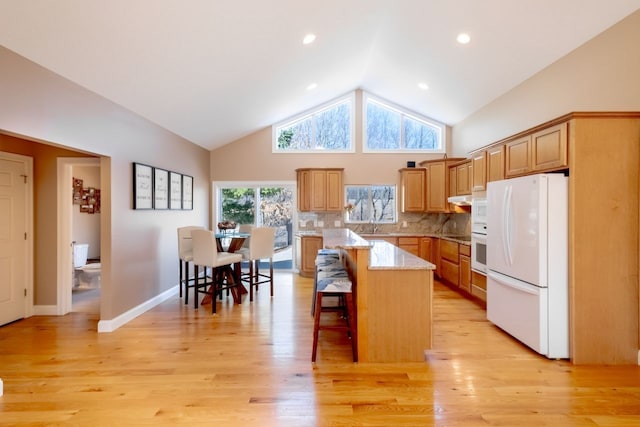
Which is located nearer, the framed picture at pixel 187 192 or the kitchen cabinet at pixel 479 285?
the kitchen cabinet at pixel 479 285

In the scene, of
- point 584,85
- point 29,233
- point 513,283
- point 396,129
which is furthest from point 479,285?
point 29,233

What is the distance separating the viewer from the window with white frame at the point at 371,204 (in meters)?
6.71

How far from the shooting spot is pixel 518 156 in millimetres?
3307

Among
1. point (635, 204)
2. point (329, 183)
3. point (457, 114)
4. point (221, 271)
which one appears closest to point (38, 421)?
point (221, 271)

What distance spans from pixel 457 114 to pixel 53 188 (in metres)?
6.37

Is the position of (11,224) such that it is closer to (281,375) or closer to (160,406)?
(160,406)

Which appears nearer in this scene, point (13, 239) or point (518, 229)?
point (518, 229)

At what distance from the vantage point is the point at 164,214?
465cm

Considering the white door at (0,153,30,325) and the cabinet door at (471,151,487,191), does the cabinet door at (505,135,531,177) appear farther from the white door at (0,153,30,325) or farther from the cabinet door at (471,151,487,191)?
the white door at (0,153,30,325)

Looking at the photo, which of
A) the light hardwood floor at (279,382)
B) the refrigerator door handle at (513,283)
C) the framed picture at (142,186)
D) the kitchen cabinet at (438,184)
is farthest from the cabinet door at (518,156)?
the framed picture at (142,186)

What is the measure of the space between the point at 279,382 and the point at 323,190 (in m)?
4.31

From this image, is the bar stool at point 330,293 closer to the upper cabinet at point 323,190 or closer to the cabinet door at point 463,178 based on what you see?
the cabinet door at point 463,178

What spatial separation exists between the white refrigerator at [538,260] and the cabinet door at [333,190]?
3.47 m

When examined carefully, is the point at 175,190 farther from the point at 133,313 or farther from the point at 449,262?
the point at 449,262
